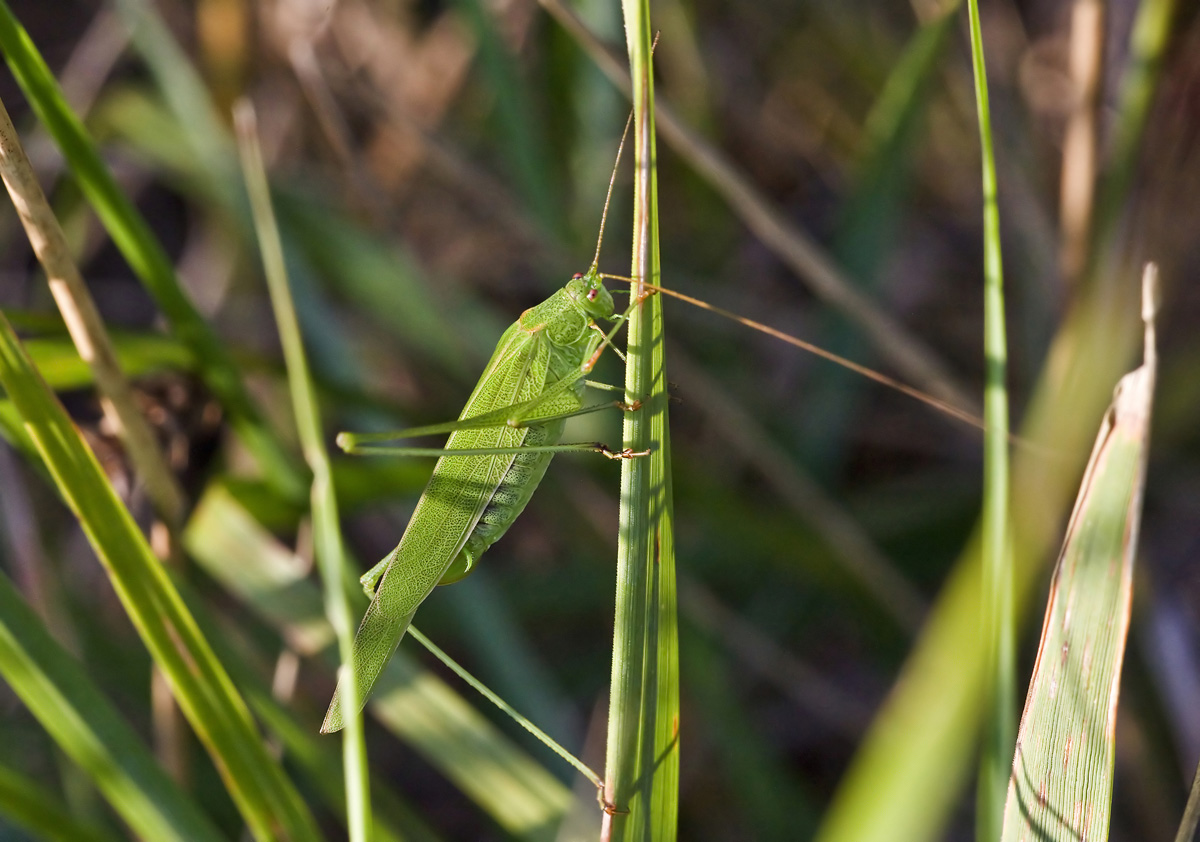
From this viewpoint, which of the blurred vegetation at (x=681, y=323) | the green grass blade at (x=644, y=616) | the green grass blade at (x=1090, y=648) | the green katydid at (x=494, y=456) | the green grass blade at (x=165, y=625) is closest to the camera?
the green grass blade at (x=1090, y=648)

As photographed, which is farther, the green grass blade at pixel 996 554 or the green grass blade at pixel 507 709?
the green grass blade at pixel 507 709

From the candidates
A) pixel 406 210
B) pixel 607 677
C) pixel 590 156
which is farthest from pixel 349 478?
pixel 406 210

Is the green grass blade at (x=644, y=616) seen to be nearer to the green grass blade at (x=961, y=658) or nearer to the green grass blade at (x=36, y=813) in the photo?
the green grass blade at (x=961, y=658)

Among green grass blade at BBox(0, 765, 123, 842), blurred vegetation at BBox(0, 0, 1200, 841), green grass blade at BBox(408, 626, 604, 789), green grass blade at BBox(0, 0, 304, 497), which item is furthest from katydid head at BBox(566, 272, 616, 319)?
green grass blade at BBox(0, 765, 123, 842)

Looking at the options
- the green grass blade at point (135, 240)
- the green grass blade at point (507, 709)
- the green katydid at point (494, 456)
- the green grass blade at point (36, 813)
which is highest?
the green grass blade at point (135, 240)

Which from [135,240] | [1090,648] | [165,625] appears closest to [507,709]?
[165,625]

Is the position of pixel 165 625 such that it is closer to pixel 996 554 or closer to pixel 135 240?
pixel 135 240

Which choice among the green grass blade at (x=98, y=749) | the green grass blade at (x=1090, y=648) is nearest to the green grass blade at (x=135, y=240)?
the green grass blade at (x=98, y=749)
